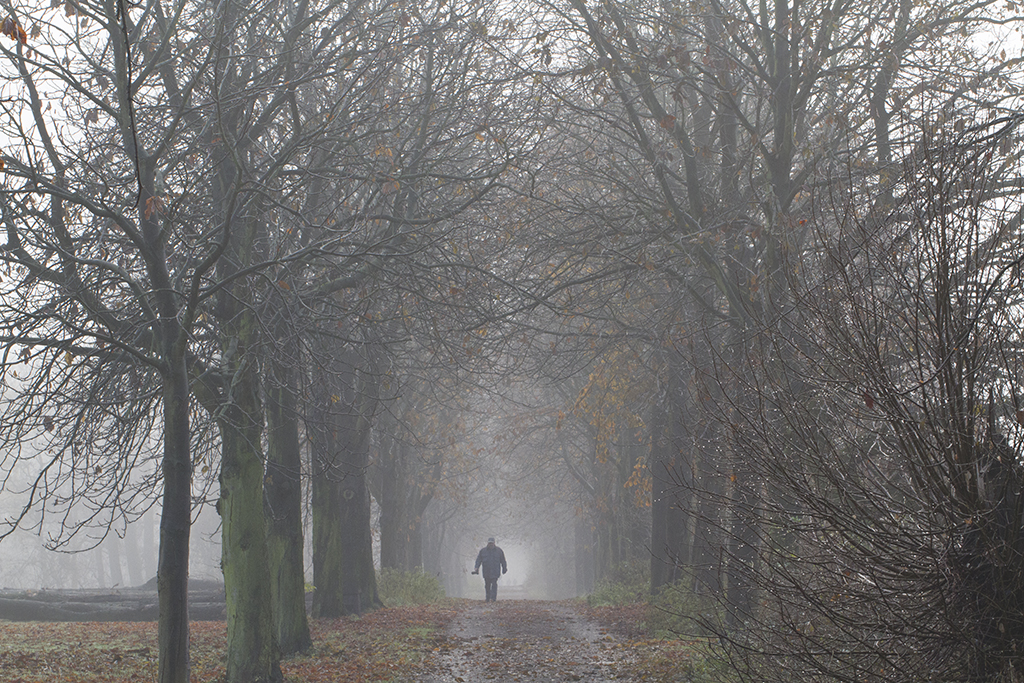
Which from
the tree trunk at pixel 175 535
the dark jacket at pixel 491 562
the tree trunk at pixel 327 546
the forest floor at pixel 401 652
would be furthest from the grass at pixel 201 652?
the dark jacket at pixel 491 562

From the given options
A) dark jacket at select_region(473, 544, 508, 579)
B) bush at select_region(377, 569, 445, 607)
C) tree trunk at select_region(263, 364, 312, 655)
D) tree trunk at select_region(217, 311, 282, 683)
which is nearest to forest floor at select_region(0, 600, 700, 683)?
tree trunk at select_region(263, 364, 312, 655)

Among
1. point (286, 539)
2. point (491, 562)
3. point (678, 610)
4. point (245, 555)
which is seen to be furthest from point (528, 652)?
point (491, 562)

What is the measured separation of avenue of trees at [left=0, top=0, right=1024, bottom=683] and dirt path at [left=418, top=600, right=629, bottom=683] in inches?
71.1

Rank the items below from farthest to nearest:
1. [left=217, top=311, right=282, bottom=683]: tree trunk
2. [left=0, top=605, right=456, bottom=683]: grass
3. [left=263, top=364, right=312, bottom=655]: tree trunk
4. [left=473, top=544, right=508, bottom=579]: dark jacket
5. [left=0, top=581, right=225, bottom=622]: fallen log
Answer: [left=473, top=544, right=508, bottom=579]: dark jacket → [left=0, top=581, right=225, bottom=622]: fallen log → [left=263, top=364, right=312, bottom=655]: tree trunk → [left=0, top=605, right=456, bottom=683]: grass → [left=217, top=311, right=282, bottom=683]: tree trunk

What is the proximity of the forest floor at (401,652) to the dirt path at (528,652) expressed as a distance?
2 centimetres

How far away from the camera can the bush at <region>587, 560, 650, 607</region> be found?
1991 centimetres

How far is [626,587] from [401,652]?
10004mm

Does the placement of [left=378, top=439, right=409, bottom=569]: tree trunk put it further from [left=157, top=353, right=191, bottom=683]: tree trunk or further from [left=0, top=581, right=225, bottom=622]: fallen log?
[left=157, top=353, right=191, bottom=683]: tree trunk

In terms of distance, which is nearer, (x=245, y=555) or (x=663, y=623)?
(x=245, y=555)

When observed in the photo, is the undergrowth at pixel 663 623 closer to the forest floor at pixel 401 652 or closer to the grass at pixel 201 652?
the forest floor at pixel 401 652

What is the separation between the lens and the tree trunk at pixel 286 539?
11719mm

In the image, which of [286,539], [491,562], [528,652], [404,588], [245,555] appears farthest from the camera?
[491,562]

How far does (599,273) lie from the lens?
418 inches

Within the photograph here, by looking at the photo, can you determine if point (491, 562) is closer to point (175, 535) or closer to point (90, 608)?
point (90, 608)
